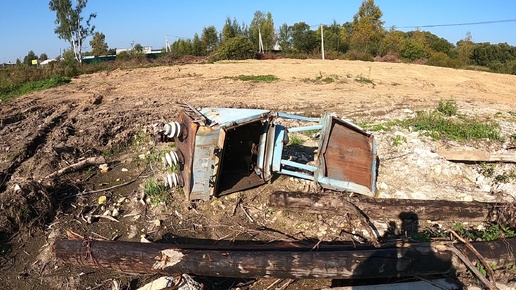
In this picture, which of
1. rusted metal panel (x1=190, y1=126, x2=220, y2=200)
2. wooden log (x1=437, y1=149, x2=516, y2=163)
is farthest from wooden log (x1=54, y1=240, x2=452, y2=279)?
wooden log (x1=437, y1=149, x2=516, y2=163)

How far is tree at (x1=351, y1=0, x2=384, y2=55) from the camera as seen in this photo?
2814 cm

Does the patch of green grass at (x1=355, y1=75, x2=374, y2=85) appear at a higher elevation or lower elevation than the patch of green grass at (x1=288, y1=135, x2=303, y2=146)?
higher

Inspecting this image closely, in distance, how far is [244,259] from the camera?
3014 mm

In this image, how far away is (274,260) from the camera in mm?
2994

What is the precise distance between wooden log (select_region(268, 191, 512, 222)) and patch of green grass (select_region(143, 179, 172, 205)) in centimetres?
142

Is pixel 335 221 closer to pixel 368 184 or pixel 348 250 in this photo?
pixel 368 184

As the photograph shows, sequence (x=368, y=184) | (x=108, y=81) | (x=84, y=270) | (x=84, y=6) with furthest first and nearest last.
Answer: (x=84, y=6) < (x=108, y=81) < (x=368, y=184) < (x=84, y=270)

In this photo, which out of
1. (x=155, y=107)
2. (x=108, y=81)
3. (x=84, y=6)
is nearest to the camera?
(x=155, y=107)

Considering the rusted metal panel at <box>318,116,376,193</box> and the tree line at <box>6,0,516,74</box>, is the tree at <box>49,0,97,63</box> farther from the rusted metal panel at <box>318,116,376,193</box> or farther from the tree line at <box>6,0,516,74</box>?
the rusted metal panel at <box>318,116,376,193</box>

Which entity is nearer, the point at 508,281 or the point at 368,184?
the point at 508,281

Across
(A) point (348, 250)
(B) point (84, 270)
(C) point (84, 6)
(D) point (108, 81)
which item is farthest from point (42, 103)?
(C) point (84, 6)

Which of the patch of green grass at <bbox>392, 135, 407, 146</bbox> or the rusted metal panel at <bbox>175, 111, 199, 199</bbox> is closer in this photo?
the rusted metal panel at <bbox>175, 111, 199, 199</bbox>

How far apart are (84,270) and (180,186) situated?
1.51 metres

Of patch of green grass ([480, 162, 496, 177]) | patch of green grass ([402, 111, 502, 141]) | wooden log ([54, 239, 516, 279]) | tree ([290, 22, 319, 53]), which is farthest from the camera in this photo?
tree ([290, 22, 319, 53])
